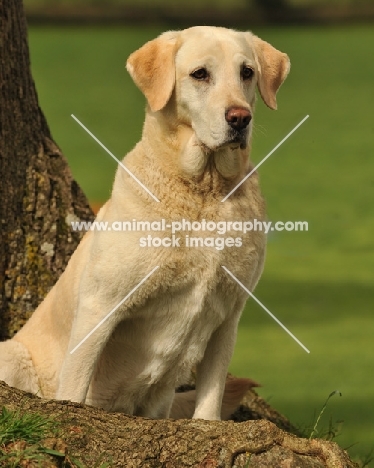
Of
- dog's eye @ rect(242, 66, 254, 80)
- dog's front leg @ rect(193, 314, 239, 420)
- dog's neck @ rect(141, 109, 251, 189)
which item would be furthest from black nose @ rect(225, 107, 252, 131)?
dog's front leg @ rect(193, 314, 239, 420)

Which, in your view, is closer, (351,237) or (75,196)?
(75,196)

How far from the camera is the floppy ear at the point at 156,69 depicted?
13.4 feet

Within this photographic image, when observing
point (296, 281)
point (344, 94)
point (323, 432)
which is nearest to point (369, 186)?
point (296, 281)

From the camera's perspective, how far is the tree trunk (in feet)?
16.8

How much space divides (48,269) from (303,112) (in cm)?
1391

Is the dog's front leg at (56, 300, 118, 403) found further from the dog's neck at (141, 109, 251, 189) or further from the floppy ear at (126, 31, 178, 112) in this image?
the floppy ear at (126, 31, 178, 112)

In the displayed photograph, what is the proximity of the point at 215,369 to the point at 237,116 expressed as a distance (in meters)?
1.13

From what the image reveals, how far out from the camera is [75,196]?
212 inches

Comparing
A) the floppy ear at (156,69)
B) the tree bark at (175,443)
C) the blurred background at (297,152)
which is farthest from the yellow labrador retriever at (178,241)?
the tree bark at (175,443)

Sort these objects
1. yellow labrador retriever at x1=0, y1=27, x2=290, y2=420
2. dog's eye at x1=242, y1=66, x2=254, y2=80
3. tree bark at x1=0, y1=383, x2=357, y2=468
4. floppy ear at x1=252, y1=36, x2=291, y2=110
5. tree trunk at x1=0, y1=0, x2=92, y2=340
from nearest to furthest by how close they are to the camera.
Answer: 1. tree bark at x1=0, y1=383, x2=357, y2=468
2. yellow labrador retriever at x1=0, y1=27, x2=290, y2=420
3. dog's eye at x1=242, y1=66, x2=254, y2=80
4. floppy ear at x1=252, y1=36, x2=291, y2=110
5. tree trunk at x1=0, y1=0, x2=92, y2=340

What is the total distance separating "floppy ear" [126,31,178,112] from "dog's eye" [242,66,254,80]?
0.95 feet

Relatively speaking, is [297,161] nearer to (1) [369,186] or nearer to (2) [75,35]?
(1) [369,186]

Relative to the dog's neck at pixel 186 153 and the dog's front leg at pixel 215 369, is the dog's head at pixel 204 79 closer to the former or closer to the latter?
the dog's neck at pixel 186 153

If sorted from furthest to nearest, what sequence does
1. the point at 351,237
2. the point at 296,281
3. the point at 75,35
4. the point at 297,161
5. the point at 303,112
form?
the point at 75,35 → the point at 303,112 → the point at 297,161 → the point at 351,237 → the point at 296,281
